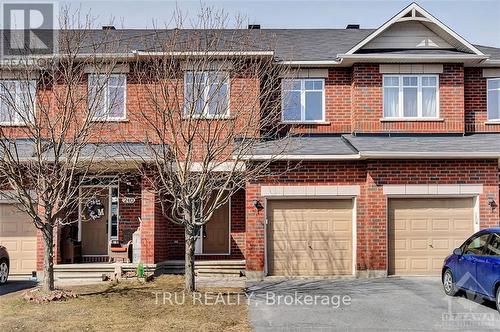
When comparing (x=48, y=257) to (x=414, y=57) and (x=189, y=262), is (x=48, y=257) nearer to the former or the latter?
(x=189, y=262)

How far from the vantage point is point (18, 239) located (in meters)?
16.5

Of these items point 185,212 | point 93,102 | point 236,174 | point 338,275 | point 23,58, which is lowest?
point 338,275

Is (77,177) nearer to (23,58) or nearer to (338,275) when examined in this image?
(23,58)

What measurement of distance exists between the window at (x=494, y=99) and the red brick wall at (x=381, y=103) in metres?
1.38

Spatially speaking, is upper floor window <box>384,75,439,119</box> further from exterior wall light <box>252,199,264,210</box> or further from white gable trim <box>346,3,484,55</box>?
exterior wall light <box>252,199,264,210</box>

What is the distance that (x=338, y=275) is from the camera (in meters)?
15.1

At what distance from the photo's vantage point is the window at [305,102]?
16688mm

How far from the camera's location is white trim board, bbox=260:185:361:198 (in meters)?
15.0

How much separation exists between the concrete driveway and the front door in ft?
18.1

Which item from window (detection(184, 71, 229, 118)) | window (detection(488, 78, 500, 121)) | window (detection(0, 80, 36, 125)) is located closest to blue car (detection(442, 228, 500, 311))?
window (detection(184, 71, 229, 118))

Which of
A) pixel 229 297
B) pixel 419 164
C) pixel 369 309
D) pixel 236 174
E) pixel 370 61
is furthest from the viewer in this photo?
pixel 370 61

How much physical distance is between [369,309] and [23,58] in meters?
9.90

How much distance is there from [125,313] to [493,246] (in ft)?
24.4

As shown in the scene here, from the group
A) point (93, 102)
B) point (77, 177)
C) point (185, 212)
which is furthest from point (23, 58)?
point (185, 212)
